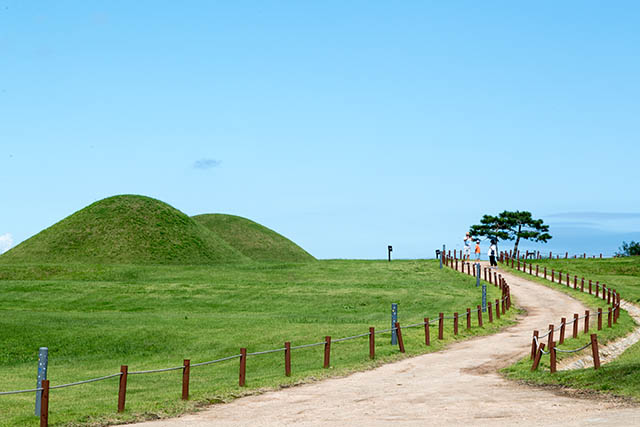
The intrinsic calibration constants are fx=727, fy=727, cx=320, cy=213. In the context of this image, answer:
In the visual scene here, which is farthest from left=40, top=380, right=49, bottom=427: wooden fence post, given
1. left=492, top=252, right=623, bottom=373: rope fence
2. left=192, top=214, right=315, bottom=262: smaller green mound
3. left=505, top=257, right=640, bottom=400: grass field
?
left=192, top=214, right=315, bottom=262: smaller green mound

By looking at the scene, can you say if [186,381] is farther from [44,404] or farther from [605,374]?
[605,374]

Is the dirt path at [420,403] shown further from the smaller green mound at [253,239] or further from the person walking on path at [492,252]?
the smaller green mound at [253,239]

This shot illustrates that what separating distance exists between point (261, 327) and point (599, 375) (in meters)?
18.4

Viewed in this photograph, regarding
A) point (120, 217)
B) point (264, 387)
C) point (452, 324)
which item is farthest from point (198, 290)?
point (120, 217)

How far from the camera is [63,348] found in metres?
32.8

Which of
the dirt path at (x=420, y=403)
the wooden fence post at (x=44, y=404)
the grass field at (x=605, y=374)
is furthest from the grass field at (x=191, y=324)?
the grass field at (x=605, y=374)

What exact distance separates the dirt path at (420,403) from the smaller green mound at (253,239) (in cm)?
9452

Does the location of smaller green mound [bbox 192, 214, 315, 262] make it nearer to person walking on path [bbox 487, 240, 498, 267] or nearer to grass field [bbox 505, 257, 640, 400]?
person walking on path [bbox 487, 240, 498, 267]

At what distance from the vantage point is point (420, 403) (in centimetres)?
1831

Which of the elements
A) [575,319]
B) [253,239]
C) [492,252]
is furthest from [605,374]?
[253,239]

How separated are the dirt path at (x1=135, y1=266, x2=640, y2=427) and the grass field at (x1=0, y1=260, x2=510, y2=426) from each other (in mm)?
1376

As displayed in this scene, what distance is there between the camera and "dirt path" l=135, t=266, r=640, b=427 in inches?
629

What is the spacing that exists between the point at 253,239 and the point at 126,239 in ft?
112

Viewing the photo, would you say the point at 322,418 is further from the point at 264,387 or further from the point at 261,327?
the point at 261,327
